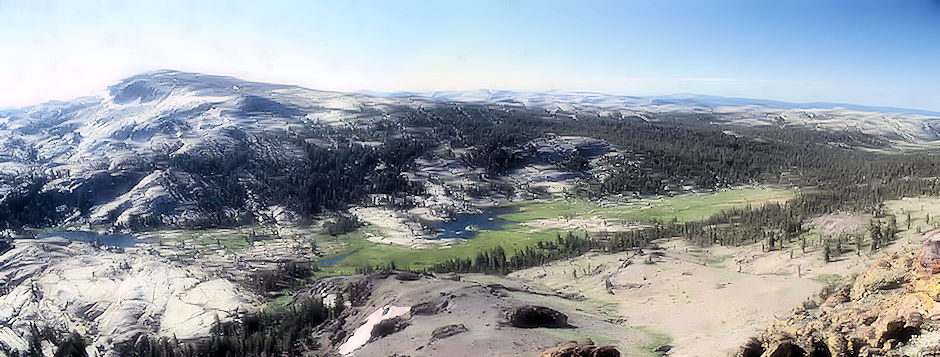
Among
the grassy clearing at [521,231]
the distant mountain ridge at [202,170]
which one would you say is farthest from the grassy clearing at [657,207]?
the distant mountain ridge at [202,170]

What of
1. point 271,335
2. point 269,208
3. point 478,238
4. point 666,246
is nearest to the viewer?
point 271,335

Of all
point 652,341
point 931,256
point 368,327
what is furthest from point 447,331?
point 931,256

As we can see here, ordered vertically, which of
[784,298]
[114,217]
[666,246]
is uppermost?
[784,298]

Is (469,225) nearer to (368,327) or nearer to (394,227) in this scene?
(394,227)

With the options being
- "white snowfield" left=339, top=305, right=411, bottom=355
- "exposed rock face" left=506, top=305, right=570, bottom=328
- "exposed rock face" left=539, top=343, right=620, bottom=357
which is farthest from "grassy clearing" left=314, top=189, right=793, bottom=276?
"exposed rock face" left=539, top=343, right=620, bottom=357

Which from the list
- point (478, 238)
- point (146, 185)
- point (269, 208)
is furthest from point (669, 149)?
point (146, 185)

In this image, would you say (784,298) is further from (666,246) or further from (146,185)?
(146,185)

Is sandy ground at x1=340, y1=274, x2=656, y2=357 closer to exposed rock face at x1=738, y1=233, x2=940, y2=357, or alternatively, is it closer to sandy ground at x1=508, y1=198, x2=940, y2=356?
sandy ground at x1=508, y1=198, x2=940, y2=356
